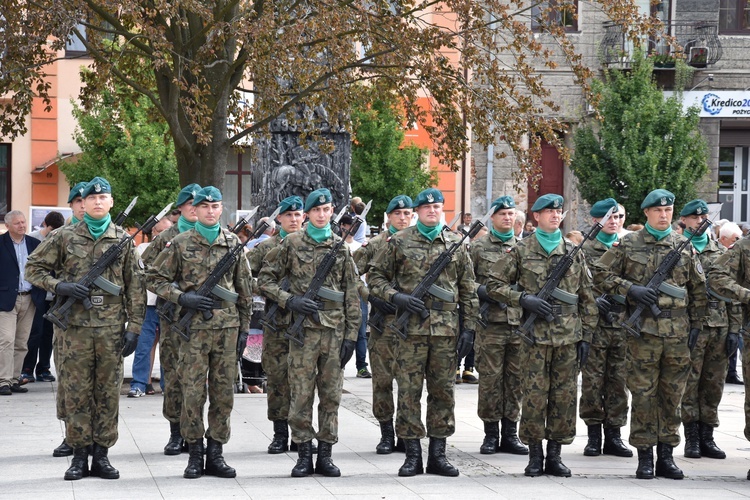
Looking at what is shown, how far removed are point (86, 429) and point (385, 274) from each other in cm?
252

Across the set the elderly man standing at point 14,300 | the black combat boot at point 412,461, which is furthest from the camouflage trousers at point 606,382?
the elderly man standing at point 14,300

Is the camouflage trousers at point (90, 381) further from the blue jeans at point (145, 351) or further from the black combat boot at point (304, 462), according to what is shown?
the blue jeans at point (145, 351)

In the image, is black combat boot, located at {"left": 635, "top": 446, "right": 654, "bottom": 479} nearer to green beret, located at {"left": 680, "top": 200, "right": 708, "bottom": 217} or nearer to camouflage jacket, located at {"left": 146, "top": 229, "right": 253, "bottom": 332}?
green beret, located at {"left": 680, "top": 200, "right": 708, "bottom": 217}

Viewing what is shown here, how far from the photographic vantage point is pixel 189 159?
14922 millimetres

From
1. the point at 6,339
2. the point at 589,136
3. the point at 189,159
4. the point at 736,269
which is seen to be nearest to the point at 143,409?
the point at 6,339

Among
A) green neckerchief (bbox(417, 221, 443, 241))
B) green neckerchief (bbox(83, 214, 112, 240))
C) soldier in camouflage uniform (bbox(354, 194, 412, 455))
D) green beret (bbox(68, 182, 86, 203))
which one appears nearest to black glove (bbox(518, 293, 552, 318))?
green neckerchief (bbox(417, 221, 443, 241))

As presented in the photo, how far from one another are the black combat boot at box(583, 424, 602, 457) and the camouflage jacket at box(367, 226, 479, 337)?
1686mm

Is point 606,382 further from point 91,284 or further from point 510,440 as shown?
point 91,284

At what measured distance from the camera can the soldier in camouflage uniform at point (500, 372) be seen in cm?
1042

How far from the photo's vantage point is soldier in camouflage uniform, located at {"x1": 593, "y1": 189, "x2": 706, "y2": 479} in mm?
9180

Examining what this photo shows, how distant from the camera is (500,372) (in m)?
10.6

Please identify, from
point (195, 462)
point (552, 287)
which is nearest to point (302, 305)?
point (195, 462)

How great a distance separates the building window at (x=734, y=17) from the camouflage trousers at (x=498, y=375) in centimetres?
2343

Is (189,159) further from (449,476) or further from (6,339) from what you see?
(449,476)
